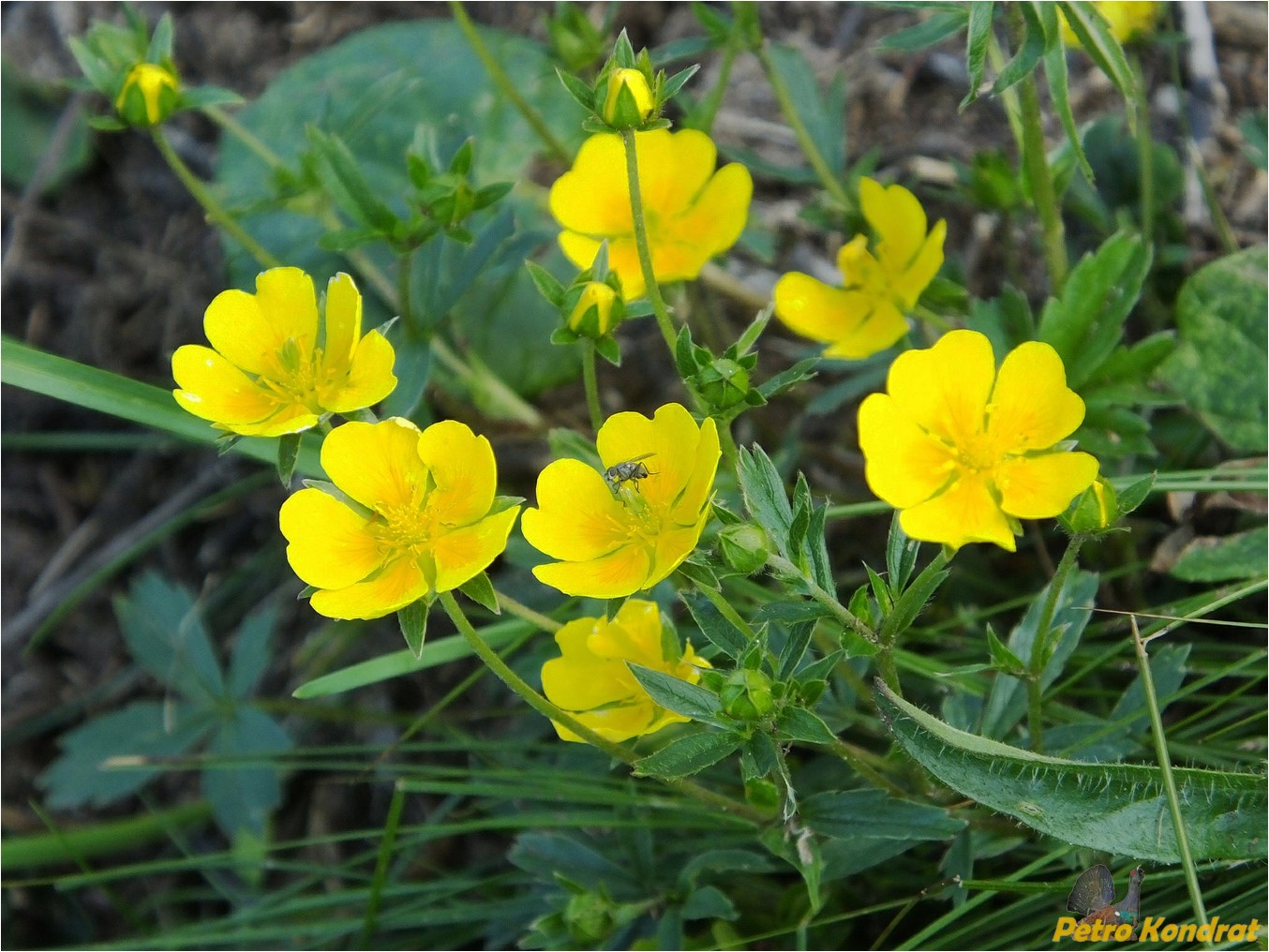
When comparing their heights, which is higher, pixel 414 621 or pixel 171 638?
pixel 414 621

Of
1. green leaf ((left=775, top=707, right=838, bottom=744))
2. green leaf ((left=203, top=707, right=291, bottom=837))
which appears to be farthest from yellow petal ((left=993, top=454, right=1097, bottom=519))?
green leaf ((left=203, top=707, right=291, bottom=837))

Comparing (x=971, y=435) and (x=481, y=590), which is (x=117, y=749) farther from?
(x=971, y=435)

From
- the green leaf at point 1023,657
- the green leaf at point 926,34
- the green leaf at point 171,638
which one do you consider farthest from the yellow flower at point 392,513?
the green leaf at point 171,638

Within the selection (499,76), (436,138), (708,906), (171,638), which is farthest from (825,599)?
(171,638)

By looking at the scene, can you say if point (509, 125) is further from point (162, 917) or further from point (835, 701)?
point (162, 917)

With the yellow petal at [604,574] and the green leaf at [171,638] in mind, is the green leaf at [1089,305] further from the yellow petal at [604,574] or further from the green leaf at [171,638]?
the green leaf at [171,638]

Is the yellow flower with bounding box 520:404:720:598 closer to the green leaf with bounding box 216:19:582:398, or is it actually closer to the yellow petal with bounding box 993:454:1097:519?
the yellow petal with bounding box 993:454:1097:519
